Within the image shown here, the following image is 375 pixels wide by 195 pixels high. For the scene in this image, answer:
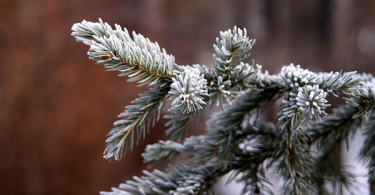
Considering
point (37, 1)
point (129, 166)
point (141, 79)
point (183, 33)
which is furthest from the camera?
point (183, 33)

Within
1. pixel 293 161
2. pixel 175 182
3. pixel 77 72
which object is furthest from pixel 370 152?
pixel 77 72

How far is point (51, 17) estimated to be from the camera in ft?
4.97

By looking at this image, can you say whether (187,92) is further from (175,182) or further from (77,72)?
(77,72)

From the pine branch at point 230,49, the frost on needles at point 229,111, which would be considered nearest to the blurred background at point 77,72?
the frost on needles at point 229,111

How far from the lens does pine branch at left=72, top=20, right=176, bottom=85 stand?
20 cm

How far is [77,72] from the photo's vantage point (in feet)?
5.24

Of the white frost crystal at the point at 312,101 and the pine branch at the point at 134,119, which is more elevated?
the white frost crystal at the point at 312,101

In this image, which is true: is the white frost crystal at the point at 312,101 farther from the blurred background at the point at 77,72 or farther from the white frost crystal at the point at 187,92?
→ the blurred background at the point at 77,72

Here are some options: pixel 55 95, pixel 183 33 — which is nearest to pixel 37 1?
pixel 55 95

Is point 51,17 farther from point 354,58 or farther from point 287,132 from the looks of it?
point 354,58

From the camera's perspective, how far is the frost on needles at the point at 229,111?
0.69ft

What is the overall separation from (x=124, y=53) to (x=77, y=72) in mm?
1496

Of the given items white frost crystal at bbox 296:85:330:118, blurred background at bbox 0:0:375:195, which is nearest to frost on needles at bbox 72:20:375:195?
white frost crystal at bbox 296:85:330:118

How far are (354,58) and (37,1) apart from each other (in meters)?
1.89
